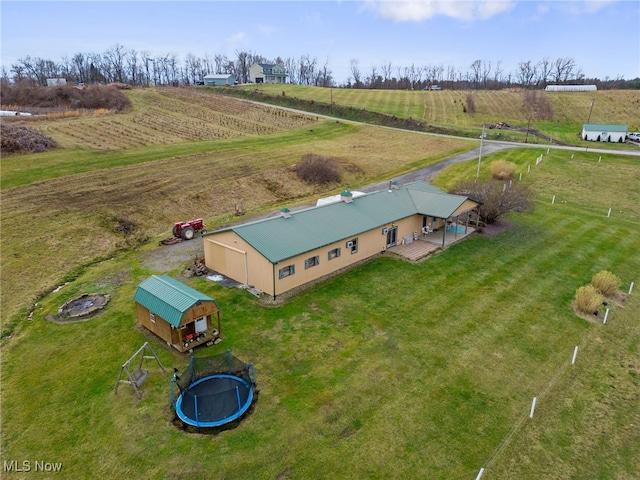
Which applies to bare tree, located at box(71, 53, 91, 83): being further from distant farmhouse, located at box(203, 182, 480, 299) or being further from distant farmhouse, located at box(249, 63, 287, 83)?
distant farmhouse, located at box(203, 182, 480, 299)

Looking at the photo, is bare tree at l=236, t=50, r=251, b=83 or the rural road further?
bare tree at l=236, t=50, r=251, b=83

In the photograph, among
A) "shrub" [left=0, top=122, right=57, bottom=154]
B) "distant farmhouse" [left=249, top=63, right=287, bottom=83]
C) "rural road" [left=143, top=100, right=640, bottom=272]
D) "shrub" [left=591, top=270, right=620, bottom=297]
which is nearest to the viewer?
"shrub" [left=591, top=270, right=620, bottom=297]

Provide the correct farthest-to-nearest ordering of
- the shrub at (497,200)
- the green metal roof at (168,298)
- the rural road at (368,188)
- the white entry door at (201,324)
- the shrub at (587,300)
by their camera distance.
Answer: the shrub at (497,200) → the rural road at (368,188) → the shrub at (587,300) → the white entry door at (201,324) → the green metal roof at (168,298)

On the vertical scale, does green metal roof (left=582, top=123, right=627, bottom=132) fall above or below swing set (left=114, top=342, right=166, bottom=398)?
above

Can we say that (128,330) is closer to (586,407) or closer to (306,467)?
(306,467)

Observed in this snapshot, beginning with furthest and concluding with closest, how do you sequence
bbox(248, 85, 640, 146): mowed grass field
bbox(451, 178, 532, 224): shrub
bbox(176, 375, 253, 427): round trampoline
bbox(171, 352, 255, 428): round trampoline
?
bbox(248, 85, 640, 146): mowed grass field → bbox(451, 178, 532, 224): shrub → bbox(171, 352, 255, 428): round trampoline → bbox(176, 375, 253, 427): round trampoline

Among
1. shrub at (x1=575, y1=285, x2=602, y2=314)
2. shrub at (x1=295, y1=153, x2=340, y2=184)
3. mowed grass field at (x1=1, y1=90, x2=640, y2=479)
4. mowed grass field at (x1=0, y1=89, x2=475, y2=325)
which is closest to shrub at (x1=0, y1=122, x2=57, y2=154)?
mowed grass field at (x1=0, y1=89, x2=475, y2=325)

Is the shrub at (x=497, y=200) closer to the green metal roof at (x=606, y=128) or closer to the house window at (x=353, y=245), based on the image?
the house window at (x=353, y=245)

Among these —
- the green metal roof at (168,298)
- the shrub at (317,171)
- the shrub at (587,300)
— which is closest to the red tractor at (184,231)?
the green metal roof at (168,298)
